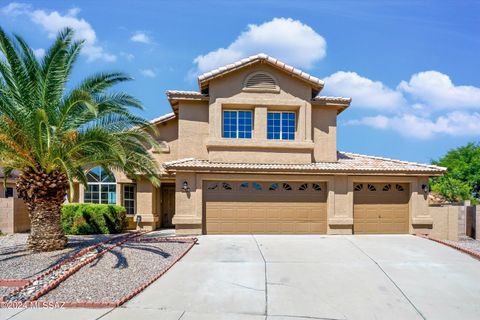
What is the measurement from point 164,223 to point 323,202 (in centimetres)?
843

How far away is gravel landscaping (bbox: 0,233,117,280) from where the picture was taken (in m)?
9.54

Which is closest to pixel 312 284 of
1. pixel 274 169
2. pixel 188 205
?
pixel 274 169

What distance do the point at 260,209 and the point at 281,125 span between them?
393 centimetres

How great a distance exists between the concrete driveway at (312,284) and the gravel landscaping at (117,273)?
480 mm

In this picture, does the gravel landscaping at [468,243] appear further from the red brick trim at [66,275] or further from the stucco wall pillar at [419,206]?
the red brick trim at [66,275]

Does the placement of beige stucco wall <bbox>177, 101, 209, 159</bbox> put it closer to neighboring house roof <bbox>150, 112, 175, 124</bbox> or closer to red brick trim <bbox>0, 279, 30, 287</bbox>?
neighboring house roof <bbox>150, 112, 175, 124</bbox>

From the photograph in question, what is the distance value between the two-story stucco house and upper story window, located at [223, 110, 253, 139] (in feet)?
0.15

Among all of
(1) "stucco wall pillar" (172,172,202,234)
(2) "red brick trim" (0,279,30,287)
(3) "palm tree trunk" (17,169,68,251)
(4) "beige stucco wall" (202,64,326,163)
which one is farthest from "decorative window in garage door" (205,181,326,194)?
(2) "red brick trim" (0,279,30,287)

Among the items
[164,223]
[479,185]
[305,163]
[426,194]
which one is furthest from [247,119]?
[479,185]

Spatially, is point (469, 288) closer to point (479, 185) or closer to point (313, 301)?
point (313, 301)

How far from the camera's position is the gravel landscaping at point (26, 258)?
954cm

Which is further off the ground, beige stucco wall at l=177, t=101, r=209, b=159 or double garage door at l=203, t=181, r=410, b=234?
beige stucco wall at l=177, t=101, r=209, b=159

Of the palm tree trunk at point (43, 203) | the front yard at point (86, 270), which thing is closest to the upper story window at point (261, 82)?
the front yard at point (86, 270)

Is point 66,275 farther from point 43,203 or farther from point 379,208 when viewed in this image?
point 379,208
